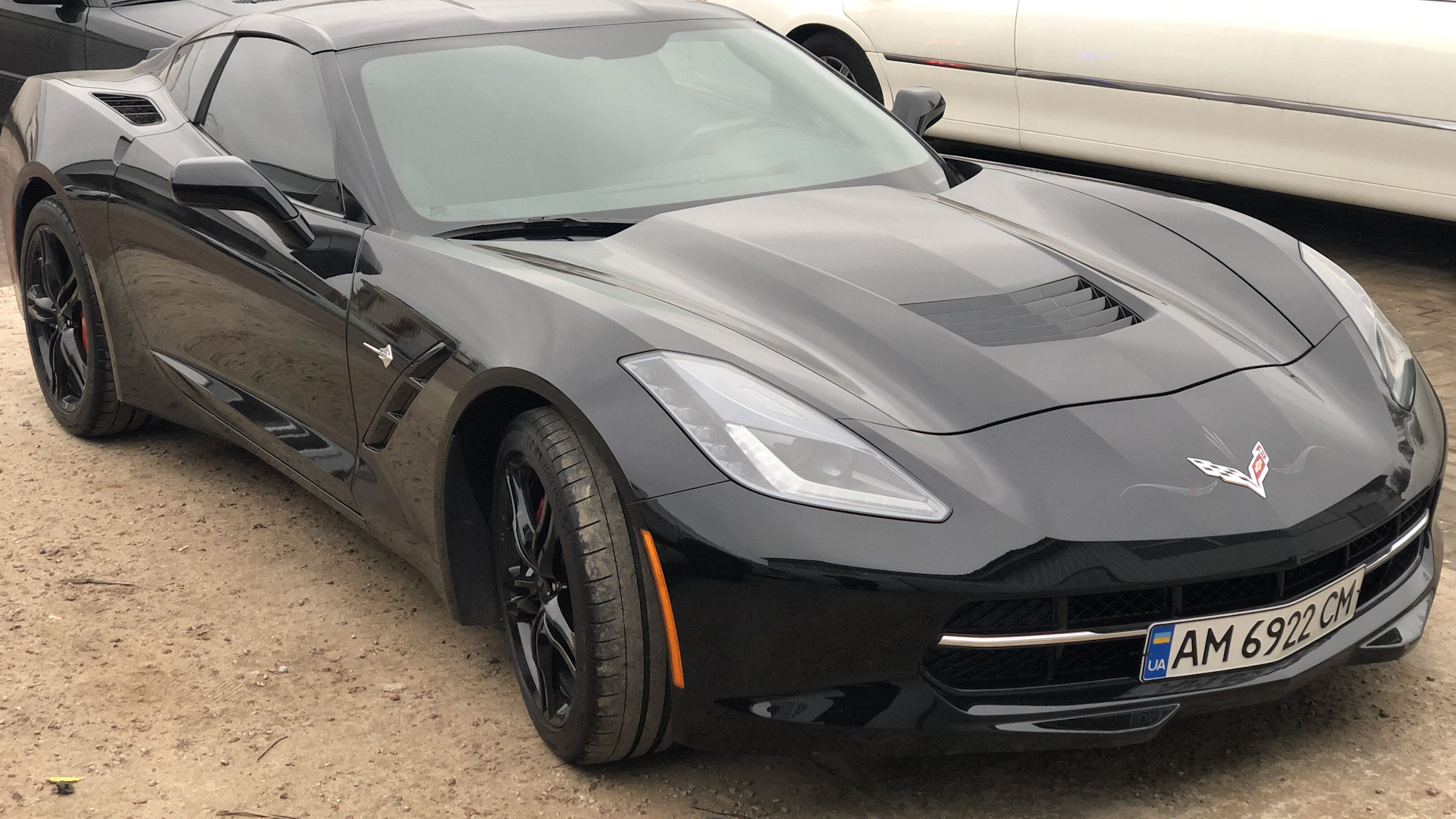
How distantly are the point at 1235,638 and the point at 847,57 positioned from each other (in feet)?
19.3

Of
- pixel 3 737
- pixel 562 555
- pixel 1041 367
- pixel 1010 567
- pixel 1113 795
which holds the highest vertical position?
pixel 1041 367

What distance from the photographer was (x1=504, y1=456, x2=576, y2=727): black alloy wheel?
2629 mm

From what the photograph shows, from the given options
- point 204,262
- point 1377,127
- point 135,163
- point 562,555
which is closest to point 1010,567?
point 562,555

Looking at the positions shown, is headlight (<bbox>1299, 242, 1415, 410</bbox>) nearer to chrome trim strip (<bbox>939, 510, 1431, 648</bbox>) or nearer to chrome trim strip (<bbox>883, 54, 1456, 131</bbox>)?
chrome trim strip (<bbox>939, 510, 1431, 648</bbox>)

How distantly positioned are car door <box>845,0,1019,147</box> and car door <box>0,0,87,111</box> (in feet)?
12.5

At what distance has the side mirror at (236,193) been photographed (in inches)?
124

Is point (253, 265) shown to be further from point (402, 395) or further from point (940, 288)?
point (940, 288)

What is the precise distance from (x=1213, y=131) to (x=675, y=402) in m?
4.57

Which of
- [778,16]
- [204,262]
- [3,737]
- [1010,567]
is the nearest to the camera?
[1010,567]

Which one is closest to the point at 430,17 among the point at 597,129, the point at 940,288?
the point at 597,129

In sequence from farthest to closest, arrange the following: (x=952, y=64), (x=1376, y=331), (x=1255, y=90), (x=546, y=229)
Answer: (x=952, y=64) → (x=1255, y=90) → (x=546, y=229) → (x=1376, y=331)

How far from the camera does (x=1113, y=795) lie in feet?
8.39

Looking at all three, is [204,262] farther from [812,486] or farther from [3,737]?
[812,486]

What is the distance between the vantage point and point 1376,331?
2.97 m
